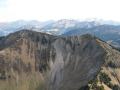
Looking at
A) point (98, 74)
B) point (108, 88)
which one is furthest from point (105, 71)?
point (108, 88)

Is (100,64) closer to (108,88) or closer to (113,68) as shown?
(113,68)

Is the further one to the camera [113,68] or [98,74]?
[113,68]

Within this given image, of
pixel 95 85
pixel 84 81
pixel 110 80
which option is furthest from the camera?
pixel 84 81

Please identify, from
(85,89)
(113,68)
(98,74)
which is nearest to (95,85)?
(85,89)

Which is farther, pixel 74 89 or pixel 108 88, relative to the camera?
pixel 74 89

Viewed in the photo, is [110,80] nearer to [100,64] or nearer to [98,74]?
[98,74]

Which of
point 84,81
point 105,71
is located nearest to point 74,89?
point 84,81

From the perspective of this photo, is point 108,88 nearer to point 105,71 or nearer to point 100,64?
point 105,71

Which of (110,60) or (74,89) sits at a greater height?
(110,60)

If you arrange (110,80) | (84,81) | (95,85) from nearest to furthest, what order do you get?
(95,85) < (110,80) < (84,81)
